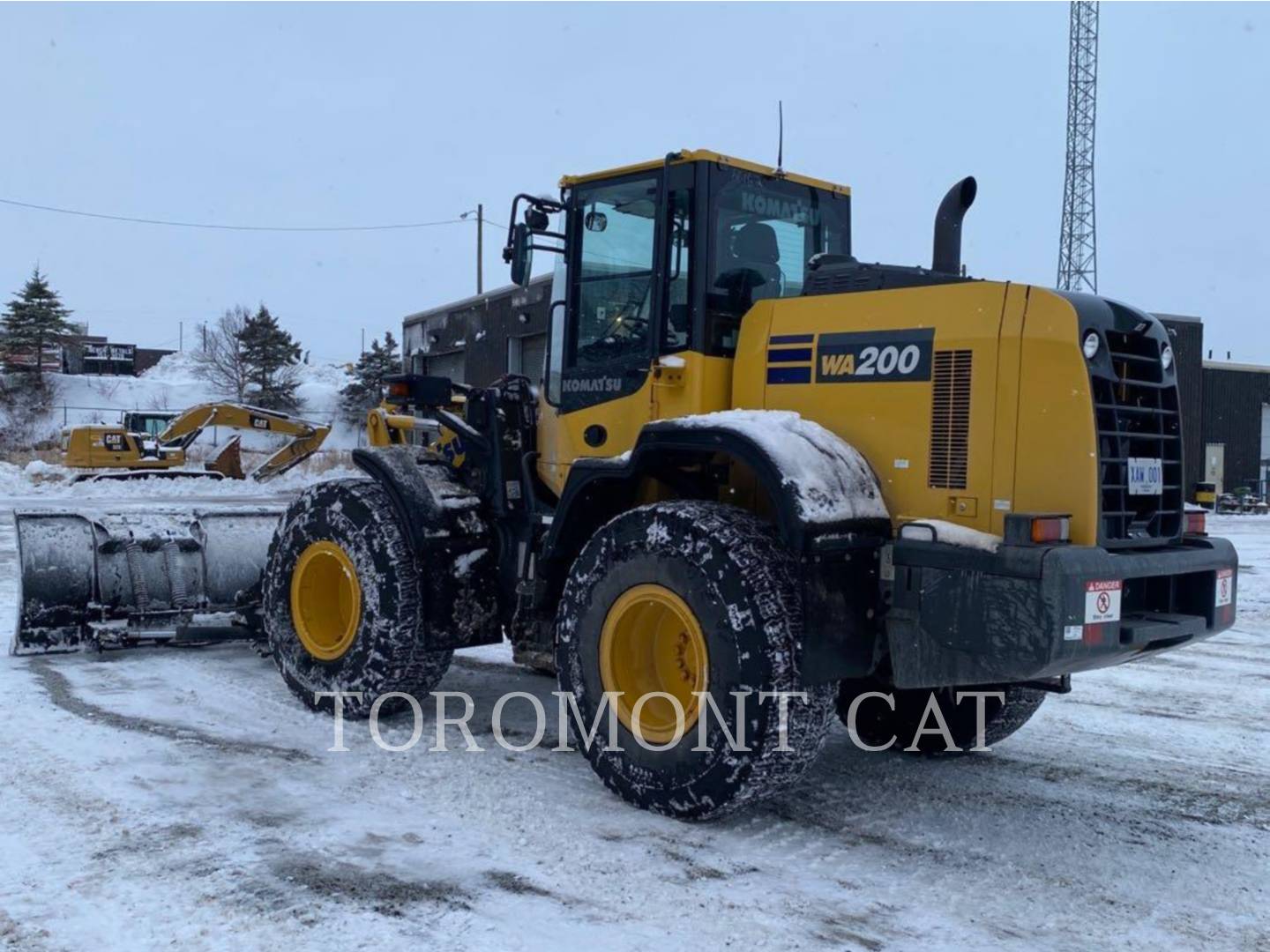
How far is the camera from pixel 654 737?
15.3 feet

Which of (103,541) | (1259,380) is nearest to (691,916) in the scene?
(103,541)

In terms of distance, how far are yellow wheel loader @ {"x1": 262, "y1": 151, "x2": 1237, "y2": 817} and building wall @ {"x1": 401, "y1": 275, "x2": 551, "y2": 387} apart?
16496 mm

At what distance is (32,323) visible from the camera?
5028 cm

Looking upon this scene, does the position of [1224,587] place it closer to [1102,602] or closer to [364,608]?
[1102,602]

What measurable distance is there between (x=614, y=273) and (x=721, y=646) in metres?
2.08

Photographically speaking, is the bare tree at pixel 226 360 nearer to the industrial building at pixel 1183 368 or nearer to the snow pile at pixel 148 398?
the snow pile at pixel 148 398

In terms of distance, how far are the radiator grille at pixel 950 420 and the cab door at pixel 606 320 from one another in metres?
1.45

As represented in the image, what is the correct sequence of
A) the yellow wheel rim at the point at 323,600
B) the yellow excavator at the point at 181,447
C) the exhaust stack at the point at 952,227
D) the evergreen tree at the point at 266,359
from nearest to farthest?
the exhaust stack at the point at 952,227
the yellow wheel rim at the point at 323,600
the yellow excavator at the point at 181,447
the evergreen tree at the point at 266,359

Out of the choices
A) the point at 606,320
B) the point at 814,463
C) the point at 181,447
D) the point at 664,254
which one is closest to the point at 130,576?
the point at 606,320

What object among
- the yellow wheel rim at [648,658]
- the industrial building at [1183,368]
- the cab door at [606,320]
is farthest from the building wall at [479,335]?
the yellow wheel rim at [648,658]

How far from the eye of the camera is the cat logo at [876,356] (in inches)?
172

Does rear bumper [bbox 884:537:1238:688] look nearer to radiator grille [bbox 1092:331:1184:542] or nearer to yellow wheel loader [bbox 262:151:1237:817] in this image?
yellow wheel loader [bbox 262:151:1237:817]

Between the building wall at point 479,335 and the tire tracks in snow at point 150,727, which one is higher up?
the building wall at point 479,335

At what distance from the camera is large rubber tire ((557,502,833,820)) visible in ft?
13.9
